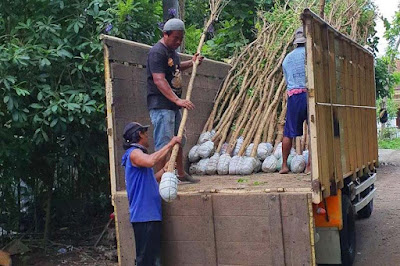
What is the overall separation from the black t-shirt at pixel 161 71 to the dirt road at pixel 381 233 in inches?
109

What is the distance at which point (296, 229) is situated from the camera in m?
4.07

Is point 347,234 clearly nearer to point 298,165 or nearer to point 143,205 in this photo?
point 298,165

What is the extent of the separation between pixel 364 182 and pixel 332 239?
1917 mm

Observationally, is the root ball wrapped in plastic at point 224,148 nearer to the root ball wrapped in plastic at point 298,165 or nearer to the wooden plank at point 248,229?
the root ball wrapped in plastic at point 298,165

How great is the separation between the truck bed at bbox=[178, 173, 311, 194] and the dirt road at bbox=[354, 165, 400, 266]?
1.50 meters

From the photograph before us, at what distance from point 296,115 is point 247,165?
0.81 meters

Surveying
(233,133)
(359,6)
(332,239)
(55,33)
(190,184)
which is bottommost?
(332,239)

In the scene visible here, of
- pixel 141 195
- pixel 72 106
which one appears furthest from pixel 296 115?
pixel 72 106

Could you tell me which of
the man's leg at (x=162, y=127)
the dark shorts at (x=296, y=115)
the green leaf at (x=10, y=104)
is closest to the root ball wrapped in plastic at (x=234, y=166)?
the dark shorts at (x=296, y=115)

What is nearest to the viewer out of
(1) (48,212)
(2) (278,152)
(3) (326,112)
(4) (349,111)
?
(3) (326,112)

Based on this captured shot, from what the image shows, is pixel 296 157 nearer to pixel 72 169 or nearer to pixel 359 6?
pixel 72 169

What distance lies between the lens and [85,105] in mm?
5844

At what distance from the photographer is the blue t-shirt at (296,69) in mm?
5352

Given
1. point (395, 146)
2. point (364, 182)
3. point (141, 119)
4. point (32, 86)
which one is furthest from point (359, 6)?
point (395, 146)
